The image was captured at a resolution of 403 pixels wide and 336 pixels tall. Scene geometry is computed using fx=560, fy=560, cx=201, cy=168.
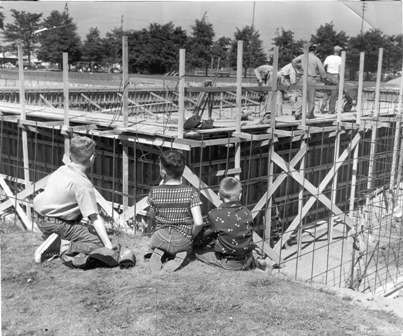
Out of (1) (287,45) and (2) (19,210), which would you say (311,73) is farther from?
(1) (287,45)

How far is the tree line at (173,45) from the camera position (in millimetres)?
48000

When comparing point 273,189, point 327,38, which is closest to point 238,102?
point 273,189

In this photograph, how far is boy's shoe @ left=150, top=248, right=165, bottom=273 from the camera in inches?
239

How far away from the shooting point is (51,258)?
20.6ft

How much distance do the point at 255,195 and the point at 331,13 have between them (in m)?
4.14

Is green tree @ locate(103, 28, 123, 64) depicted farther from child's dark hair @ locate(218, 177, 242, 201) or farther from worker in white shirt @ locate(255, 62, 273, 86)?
child's dark hair @ locate(218, 177, 242, 201)

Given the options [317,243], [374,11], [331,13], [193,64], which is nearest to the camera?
[331,13]

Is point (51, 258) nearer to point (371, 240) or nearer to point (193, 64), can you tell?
point (371, 240)

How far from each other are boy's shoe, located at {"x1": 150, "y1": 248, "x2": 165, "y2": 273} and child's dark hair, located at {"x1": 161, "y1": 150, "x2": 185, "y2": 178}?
860 mm

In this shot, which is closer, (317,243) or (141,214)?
(141,214)

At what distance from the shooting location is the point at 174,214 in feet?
20.5

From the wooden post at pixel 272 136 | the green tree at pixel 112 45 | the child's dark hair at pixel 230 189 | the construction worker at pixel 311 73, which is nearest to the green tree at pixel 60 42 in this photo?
the green tree at pixel 112 45

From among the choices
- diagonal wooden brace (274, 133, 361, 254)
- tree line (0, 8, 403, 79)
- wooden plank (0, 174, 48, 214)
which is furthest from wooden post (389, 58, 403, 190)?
tree line (0, 8, 403, 79)

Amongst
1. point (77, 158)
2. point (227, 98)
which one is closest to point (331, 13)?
point (77, 158)
